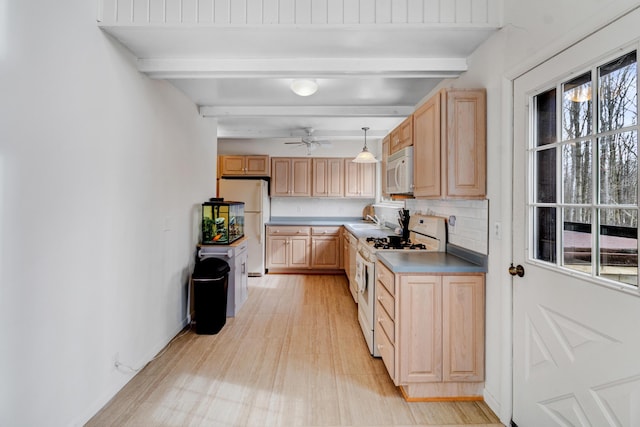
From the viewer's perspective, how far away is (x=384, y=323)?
2158mm

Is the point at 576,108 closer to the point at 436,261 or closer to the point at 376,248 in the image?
the point at 436,261

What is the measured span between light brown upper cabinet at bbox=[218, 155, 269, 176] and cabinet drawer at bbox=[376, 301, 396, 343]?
3.74 m

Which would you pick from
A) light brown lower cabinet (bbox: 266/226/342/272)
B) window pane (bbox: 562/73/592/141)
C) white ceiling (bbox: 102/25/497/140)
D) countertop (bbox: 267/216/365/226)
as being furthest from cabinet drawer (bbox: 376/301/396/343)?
countertop (bbox: 267/216/365/226)

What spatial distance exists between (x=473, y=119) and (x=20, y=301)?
2660 millimetres

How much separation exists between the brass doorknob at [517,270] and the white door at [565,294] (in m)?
0.02

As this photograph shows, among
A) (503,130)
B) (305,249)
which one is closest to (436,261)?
(503,130)

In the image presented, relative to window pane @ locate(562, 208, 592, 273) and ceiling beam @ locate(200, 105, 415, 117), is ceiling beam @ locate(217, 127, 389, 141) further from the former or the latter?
window pane @ locate(562, 208, 592, 273)

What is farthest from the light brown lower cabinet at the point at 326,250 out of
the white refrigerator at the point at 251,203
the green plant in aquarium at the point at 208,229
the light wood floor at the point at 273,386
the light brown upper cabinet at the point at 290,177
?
the green plant in aquarium at the point at 208,229

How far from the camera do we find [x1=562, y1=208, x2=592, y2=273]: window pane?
1267mm

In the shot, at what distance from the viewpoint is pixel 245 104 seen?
3.39 m

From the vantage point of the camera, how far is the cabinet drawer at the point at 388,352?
192 centimetres

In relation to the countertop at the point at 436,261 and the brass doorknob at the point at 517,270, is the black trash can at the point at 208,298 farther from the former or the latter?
the brass doorknob at the point at 517,270

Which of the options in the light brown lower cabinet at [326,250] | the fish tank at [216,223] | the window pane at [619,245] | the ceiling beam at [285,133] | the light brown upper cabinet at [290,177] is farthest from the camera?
the light brown upper cabinet at [290,177]

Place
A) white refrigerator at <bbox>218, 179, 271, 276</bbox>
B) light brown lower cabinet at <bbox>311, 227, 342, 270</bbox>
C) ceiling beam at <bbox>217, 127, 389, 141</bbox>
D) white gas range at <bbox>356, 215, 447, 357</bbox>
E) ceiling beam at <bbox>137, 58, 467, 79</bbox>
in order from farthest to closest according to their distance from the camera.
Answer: light brown lower cabinet at <bbox>311, 227, 342, 270</bbox> < white refrigerator at <bbox>218, 179, 271, 276</bbox> < ceiling beam at <bbox>217, 127, 389, 141</bbox> < white gas range at <bbox>356, 215, 447, 357</bbox> < ceiling beam at <bbox>137, 58, 467, 79</bbox>
